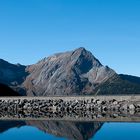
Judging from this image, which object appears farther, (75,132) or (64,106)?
(64,106)

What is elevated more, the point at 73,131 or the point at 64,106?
the point at 73,131

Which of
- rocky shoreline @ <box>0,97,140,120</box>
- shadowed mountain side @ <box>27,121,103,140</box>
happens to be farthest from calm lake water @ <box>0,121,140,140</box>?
rocky shoreline @ <box>0,97,140,120</box>

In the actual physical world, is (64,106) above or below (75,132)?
below

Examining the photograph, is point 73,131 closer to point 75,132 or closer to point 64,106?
point 75,132

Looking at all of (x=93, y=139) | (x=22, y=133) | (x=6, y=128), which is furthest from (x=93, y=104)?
(x=93, y=139)

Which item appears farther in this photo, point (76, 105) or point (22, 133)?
point (76, 105)

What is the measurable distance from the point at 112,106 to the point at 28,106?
1381 centimetres

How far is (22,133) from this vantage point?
101 ft

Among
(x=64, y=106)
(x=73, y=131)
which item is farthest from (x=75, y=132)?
(x=64, y=106)

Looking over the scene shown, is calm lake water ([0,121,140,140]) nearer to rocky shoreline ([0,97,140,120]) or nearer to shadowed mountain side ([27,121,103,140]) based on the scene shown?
shadowed mountain side ([27,121,103,140])

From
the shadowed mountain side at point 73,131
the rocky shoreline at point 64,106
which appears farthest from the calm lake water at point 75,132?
the rocky shoreline at point 64,106

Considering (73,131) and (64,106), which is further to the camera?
(64,106)

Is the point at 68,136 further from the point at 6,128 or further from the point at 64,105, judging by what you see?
the point at 64,105

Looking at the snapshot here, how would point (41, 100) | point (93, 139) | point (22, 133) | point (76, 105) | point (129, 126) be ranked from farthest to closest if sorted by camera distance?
point (41, 100) < point (76, 105) < point (129, 126) < point (22, 133) < point (93, 139)
